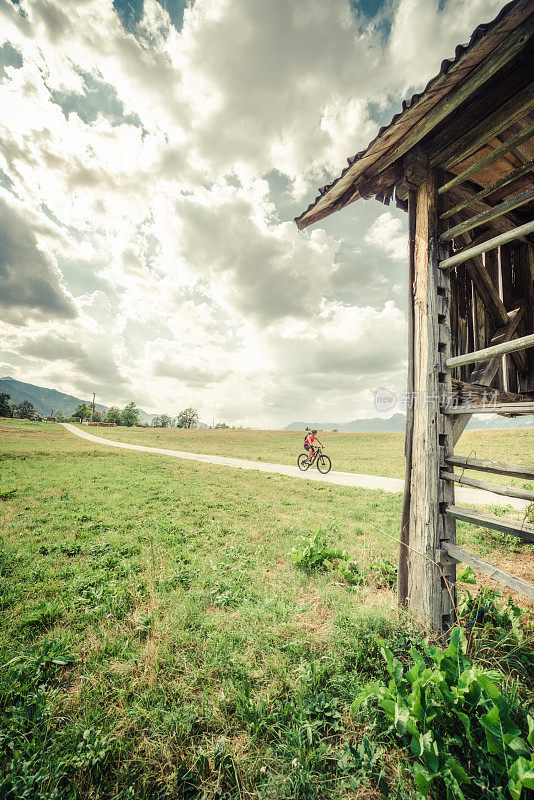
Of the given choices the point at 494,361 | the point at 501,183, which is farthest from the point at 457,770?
the point at 501,183

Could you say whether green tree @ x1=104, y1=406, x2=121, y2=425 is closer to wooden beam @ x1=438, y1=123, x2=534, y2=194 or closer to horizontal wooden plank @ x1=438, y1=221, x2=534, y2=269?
horizontal wooden plank @ x1=438, y1=221, x2=534, y2=269

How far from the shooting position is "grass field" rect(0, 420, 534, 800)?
1993 mm

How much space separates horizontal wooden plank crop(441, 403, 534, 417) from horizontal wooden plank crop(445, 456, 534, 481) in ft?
1.52

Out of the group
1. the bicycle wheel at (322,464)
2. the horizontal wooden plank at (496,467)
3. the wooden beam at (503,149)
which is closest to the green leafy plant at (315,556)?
the horizontal wooden plank at (496,467)

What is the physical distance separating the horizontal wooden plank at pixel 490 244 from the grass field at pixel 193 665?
12.0 ft

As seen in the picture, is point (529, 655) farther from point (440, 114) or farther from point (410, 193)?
point (440, 114)

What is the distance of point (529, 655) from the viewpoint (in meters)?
2.74

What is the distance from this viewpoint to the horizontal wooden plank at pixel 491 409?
2.53 meters

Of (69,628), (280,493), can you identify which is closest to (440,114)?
(69,628)

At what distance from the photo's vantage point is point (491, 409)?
2.82m

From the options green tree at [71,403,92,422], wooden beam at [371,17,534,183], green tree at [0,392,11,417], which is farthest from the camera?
green tree at [71,403,92,422]

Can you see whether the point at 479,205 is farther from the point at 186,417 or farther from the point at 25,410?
the point at 25,410

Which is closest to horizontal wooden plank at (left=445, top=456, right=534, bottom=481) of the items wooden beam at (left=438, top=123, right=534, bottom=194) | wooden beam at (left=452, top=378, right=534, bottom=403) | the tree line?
wooden beam at (left=452, top=378, right=534, bottom=403)

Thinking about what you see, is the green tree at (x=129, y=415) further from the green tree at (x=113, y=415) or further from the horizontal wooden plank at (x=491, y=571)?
the horizontal wooden plank at (x=491, y=571)
